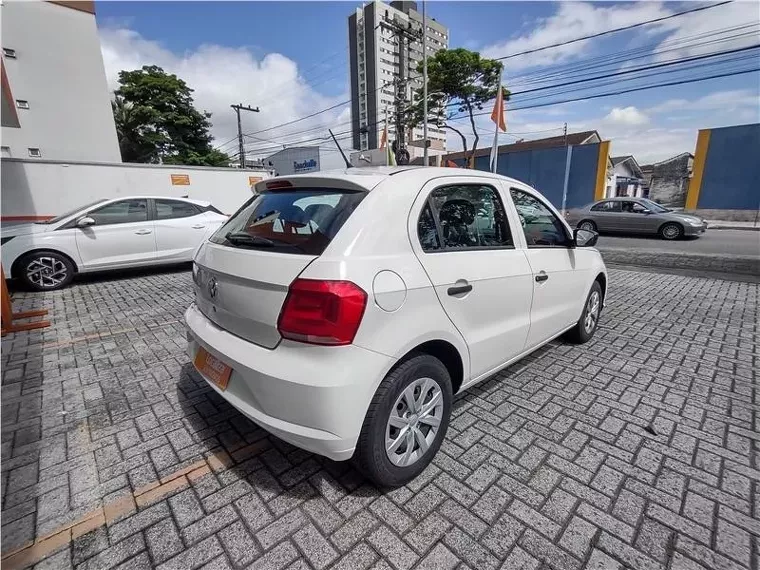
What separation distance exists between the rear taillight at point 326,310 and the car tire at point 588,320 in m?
3.00

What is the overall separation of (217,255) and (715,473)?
3188 millimetres

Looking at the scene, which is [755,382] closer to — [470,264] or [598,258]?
[598,258]

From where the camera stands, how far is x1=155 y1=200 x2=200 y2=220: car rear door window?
22.7 feet

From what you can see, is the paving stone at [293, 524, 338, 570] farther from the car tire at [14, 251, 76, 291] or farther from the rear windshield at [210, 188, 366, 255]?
the car tire at [14, 251, 76, 291]

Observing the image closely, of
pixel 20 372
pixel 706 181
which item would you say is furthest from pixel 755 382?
pixel 706 181

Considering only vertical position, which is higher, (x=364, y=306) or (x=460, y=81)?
(x=460, y=81)

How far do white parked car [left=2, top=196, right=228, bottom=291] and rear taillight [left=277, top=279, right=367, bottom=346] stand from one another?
6426 mm

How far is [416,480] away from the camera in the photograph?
81.2 inches

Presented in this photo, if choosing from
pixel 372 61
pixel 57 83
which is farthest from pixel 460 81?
pixel 372 61

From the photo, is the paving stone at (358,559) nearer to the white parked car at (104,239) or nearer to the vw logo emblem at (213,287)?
the vw logo emblem at (213,287)

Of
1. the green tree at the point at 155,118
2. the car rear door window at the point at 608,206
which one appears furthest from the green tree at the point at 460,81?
the green tree at the point at 155,118

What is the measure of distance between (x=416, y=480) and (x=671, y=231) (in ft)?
50.4

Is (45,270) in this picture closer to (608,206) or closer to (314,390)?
(314,390)

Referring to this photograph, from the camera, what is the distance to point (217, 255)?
2.17 metres
